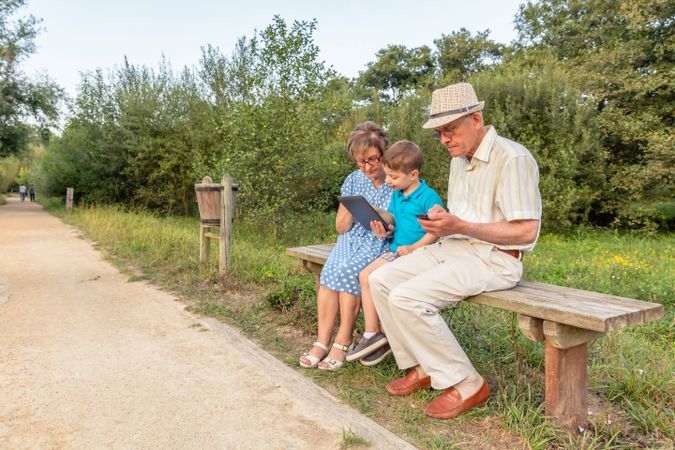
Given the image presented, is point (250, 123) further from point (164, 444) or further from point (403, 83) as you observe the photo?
point (403, 83)

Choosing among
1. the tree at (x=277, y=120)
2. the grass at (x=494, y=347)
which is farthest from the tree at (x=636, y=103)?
the tree at (x=277, y=120)

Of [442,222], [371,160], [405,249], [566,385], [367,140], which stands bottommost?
[566,385]

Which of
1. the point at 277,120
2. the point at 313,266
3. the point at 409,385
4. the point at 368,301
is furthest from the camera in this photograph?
the point at 277,120

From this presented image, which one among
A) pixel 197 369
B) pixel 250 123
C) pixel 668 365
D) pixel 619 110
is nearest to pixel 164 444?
pixel 197 369

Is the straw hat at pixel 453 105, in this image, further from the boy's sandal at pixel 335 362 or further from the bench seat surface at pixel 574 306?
the boy's sandal at pixel 335 362

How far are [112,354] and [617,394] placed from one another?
339cm

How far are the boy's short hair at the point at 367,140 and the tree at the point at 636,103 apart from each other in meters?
11.2

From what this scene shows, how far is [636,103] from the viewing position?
13.7 m

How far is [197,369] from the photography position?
134 inches

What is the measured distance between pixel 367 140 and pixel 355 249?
0.78 m

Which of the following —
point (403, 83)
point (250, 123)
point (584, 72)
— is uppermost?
point (403, 83)

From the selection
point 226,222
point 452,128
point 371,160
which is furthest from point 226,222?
point 452,128

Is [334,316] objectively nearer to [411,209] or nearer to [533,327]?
[411,209]

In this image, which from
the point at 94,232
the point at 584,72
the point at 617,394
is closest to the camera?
the point at 617,394
